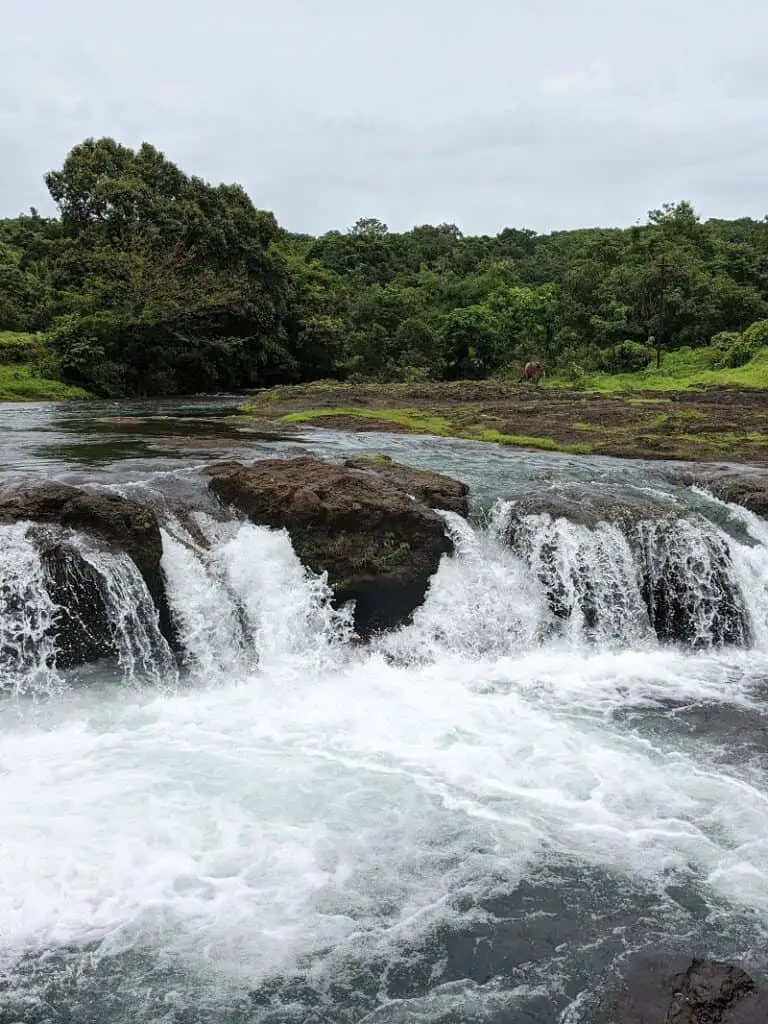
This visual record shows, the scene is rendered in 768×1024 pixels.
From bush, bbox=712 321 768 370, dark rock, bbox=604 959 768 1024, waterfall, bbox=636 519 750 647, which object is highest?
bush, bbox=712 321 768 370

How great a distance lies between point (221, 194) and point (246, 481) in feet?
85.9

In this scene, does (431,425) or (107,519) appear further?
(431,425)

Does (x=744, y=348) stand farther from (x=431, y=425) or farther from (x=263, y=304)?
(x=263, y=304)

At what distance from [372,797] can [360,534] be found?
4273 millimetres

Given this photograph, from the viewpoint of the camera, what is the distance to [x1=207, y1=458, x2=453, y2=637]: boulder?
10.5 metres

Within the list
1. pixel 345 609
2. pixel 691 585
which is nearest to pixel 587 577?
pixel 691 585

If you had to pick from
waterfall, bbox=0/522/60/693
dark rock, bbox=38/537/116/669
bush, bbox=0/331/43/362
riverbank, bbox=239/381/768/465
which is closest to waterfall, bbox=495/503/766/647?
riverbank, bbox=239/381/768/465

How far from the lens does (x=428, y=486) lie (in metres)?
12.0

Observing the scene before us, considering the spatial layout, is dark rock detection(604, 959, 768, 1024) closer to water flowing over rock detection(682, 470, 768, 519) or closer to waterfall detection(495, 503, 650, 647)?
waterfall detection(495, 503, 650, 647)

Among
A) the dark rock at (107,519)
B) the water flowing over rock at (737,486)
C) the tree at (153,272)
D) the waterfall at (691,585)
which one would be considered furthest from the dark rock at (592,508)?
the tree at (153,272)

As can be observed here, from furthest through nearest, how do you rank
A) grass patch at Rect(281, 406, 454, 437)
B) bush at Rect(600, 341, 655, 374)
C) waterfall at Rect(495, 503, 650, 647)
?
bush at Rect(600, 341, 655, 374) → grass patch at Rect(281, 406, 454, 437) → waterfall at Rect(495, 503, 650, 647)

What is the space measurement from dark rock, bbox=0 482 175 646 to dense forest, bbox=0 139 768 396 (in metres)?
20.9

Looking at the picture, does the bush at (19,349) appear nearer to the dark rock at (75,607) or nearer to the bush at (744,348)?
the dark rock at (75,607)

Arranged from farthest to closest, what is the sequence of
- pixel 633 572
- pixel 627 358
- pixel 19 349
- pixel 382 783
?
pixel 627 358 → pixel 19 349 → pixel 633 572 → pixel 382 783
